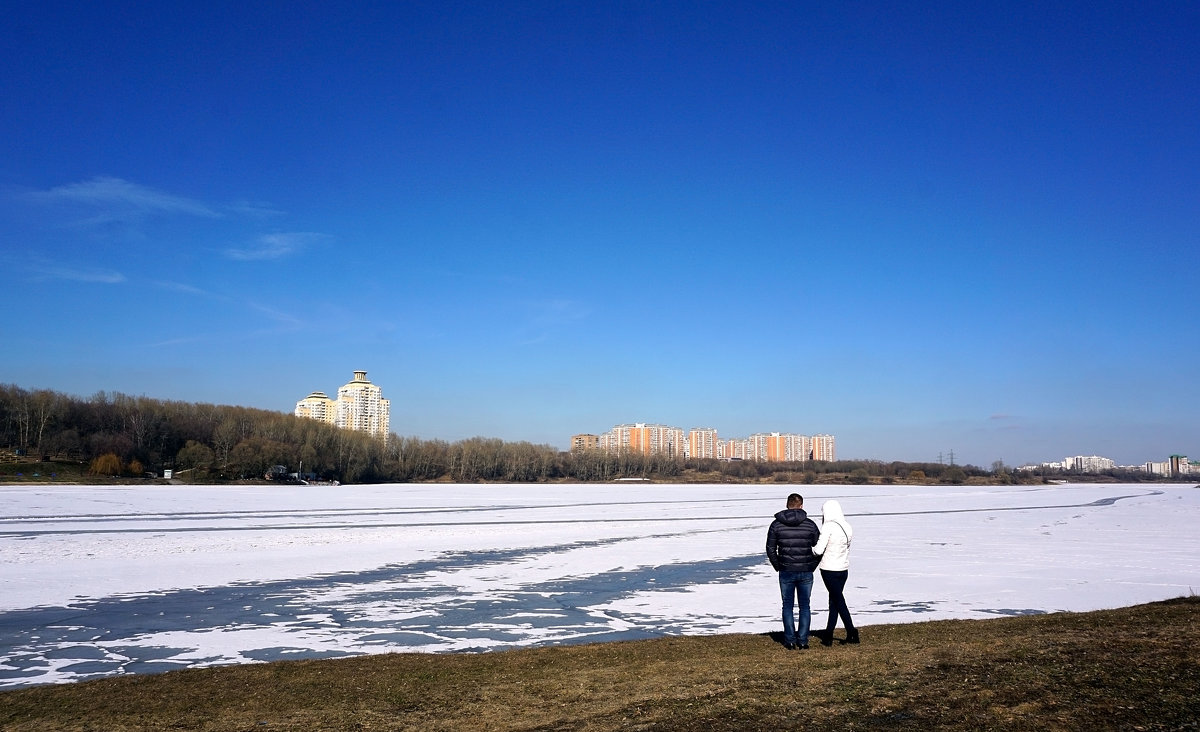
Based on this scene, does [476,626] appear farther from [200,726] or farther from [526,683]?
[200,726]

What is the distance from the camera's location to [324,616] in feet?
37.8

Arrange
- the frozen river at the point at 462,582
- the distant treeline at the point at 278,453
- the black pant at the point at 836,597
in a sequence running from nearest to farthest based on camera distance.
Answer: the black pant at the point at 836,597, the frozen river at the point at 462,582, the distant treeline at the point at 278,453

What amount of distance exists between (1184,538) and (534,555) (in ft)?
60.1

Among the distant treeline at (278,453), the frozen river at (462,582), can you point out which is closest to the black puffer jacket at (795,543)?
the frozen river at (462,582)

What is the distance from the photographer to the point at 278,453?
302 feet

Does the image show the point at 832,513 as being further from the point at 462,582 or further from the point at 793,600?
the point at 462,582

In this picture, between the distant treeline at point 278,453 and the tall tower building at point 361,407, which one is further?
the tall tower building at point 361,407

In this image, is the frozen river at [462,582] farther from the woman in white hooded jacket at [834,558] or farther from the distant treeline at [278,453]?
the distant treeline at [278,453]

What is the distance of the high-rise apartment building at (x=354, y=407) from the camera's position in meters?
171

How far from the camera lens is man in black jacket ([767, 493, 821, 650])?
27.4 feet

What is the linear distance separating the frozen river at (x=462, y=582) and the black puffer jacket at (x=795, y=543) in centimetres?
233

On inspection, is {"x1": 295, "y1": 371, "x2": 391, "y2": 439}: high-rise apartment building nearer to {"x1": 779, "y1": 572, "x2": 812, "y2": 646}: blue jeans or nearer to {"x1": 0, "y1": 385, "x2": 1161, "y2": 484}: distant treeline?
{"x1": 0, "y1": 385, "x2": 1161, "y2": 484}: distant treeline

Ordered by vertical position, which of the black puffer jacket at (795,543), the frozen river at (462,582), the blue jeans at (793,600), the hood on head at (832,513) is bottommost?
the frozen river at (462,582)

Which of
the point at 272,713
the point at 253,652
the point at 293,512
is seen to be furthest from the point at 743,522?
the point at 272,713
